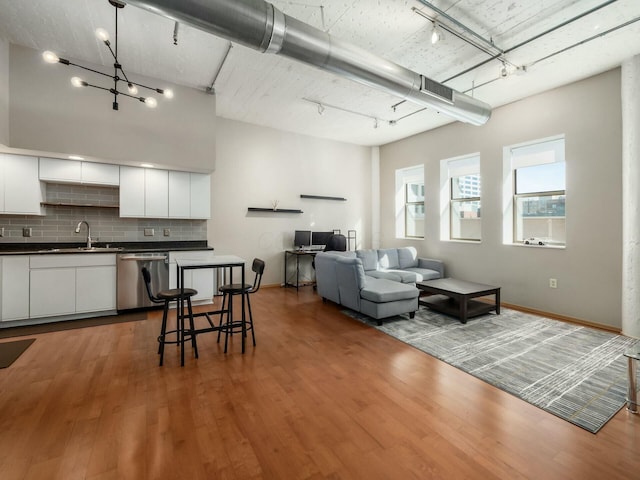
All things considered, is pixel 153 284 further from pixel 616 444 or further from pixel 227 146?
pixel 616 444

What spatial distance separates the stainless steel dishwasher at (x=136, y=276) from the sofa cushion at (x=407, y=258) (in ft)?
13.8

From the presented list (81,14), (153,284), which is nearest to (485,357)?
(153,284)

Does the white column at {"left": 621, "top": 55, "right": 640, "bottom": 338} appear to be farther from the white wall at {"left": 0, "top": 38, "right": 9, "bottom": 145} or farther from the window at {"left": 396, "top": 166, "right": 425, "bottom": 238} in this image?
the white wall at {"left": 0, "top": 38, "right": 9, "bottom": 145}

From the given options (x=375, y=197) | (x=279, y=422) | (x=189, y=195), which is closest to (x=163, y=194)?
(x=189, y=195)

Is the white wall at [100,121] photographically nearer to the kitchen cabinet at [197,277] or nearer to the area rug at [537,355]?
the kitchen cabinet at [197,277]

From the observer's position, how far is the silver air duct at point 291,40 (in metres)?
2.02

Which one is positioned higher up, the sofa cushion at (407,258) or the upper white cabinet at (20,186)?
the upper white cabinet at (20,186)

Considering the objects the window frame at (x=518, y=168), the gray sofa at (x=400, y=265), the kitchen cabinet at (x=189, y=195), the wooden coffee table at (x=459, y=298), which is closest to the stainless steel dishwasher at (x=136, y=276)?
the kitchen cabinet at (x=189, y=195)

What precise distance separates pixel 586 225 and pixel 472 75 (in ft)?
8.27

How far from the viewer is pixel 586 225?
388cm

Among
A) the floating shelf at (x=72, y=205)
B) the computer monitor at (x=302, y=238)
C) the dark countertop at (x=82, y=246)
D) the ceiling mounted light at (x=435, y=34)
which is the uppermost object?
the ceiling mounted light at (x=435, y=34)

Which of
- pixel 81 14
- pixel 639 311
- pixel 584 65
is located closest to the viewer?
pixel 81 14

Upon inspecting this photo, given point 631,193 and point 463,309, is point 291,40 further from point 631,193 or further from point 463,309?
point 631,193

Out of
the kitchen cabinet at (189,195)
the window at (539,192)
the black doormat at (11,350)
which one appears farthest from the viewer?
the kitchen cabinet at (189,195)
